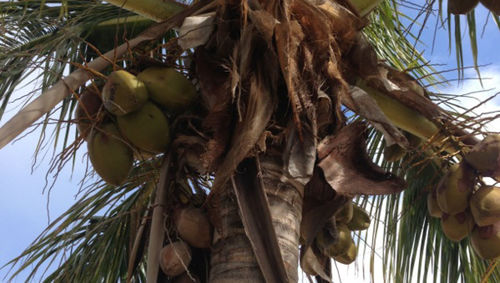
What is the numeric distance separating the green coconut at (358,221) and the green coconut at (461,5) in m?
0.91

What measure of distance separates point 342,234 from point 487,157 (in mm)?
610

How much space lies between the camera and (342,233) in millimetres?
2650

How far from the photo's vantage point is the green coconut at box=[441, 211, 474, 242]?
2.68 m

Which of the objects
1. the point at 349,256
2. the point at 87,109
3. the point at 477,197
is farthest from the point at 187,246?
the point at 477,197

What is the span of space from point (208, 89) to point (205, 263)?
56cm

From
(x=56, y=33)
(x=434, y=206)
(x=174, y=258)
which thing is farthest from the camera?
(x=56, y=33)

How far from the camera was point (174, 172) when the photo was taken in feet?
7.41

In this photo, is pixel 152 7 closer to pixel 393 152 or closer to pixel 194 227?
pixel 194 227

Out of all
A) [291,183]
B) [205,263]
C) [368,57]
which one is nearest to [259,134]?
[291,183]

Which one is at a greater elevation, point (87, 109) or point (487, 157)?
point (87, 109)

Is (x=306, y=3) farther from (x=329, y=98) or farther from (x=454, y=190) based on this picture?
(x=454, y=190)

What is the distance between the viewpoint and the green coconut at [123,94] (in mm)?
2090

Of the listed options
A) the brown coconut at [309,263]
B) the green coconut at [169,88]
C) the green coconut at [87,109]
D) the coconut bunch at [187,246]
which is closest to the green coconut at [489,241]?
the brown coconut at [309,263]

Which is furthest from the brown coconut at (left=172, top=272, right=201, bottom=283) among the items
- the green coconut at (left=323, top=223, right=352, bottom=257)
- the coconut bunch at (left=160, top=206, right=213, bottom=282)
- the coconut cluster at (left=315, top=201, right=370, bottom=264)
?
the green coconut at (left=323, top=223, right=352, bottom=257)
